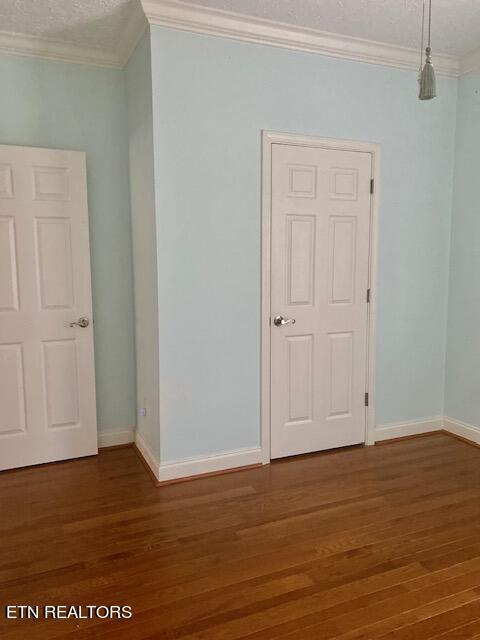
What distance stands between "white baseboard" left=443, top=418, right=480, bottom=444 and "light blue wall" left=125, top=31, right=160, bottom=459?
232 cm

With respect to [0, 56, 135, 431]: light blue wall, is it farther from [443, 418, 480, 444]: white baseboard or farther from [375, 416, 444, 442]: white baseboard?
[443, 418, 480, 444]: white baseboard

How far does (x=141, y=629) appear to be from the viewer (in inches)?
69.2

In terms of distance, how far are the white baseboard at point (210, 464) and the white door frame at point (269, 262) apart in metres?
0.10

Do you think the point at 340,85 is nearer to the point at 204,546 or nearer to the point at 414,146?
the point at 414,146

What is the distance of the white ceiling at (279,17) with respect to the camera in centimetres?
264

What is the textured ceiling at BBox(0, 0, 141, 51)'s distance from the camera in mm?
2615

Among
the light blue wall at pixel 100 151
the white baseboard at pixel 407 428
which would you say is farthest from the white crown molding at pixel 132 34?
the white baseboard at pixel 407 428

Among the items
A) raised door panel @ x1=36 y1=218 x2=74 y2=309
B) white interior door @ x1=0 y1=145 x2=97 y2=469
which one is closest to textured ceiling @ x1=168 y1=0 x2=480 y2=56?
white interior door @ x1=0 y1=145 x2=97 y2=469

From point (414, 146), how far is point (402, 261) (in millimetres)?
832

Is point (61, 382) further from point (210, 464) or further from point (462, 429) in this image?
point (462, 429)

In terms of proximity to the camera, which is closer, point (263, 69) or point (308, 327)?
point (263, 69)

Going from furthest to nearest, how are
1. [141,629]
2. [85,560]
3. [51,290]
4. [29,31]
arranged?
[51,290] → [29,31] → [85,560] → [141,629]

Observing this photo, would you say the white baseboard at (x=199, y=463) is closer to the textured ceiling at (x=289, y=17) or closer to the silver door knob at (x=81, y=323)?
the silver door knob at (x=81, y=323)

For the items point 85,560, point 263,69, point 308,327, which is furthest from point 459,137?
point 85,560
